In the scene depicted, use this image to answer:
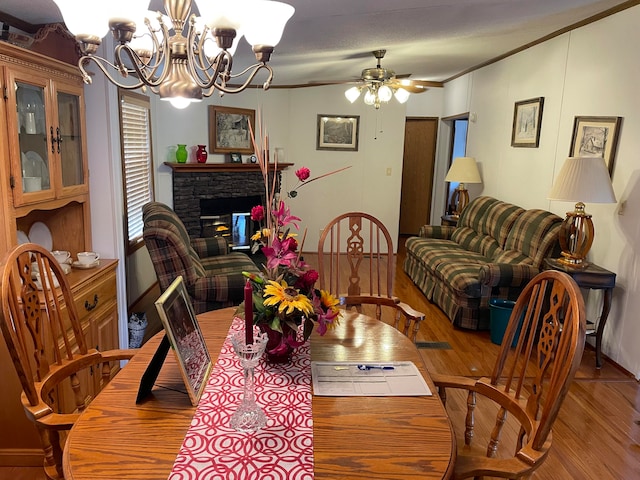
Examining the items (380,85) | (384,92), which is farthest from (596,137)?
A: (380,85)

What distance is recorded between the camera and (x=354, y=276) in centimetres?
259

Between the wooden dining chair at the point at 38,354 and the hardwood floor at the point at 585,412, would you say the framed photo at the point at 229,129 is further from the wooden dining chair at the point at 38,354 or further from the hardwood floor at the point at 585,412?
the wooden dining chair at the point at 38,354

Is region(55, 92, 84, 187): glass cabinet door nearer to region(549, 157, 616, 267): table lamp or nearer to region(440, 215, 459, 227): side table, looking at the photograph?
region(549, 157, 616, 267): table lamp

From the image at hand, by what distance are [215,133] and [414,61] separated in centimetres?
243

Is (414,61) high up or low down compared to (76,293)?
up

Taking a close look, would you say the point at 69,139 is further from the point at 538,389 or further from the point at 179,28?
the point at 538,389

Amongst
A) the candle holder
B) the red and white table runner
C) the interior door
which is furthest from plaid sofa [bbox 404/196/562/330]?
the candle holder

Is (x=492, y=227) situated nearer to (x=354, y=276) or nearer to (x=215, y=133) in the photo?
(x=354, y=276)

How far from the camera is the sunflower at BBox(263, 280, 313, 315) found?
1.44 m

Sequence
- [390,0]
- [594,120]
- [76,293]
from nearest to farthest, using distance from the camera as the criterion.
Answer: [76,293]
[390,0]
[594,120]

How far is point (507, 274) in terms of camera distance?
12.2ft

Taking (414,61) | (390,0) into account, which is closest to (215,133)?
(414,61)

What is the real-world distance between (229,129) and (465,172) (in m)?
2.88

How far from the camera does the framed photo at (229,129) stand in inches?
226
